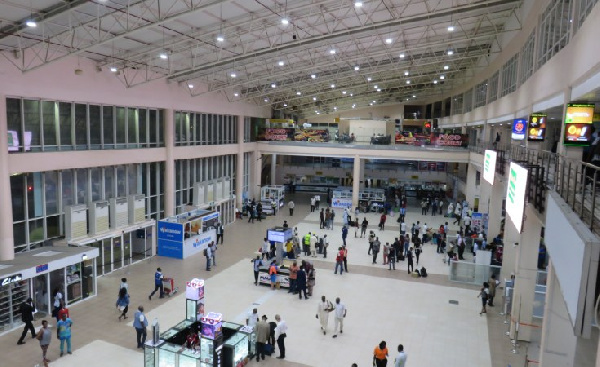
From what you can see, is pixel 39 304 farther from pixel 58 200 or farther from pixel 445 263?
pixel 445 263

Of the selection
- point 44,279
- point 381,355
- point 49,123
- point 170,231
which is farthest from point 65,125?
point 381,355

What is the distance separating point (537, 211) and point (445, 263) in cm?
1234

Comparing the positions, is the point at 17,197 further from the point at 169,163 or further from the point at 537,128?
the point at 537,128

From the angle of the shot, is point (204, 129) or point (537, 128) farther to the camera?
point (204, 129)

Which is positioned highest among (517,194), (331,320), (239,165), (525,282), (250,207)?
(517,194)

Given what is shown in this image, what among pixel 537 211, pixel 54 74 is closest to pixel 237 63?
pixel 54 74

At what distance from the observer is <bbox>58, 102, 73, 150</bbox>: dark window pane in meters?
17.1

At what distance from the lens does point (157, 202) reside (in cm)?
2316

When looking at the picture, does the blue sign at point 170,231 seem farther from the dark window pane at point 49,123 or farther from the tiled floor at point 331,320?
the dark window pane at point 49,123

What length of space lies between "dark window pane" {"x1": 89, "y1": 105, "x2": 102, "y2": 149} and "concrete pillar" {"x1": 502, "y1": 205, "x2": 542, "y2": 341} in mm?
16162

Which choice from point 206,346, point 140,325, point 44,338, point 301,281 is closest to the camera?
point 206,346

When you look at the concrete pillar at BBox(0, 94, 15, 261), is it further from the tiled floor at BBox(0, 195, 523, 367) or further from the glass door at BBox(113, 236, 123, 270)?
the glass door at BBox(113, 236, 123, 270)

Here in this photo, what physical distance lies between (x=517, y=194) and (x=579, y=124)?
75.0 inches

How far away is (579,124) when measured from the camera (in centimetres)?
953
